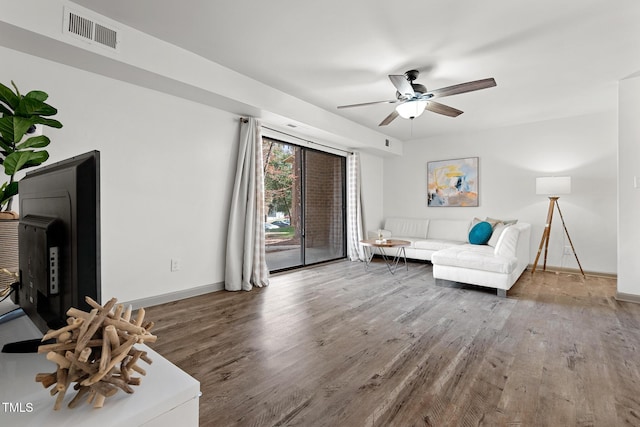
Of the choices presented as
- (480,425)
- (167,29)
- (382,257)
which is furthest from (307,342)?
(382,257)

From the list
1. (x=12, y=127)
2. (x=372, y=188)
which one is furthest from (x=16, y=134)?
(x=372, y=188)

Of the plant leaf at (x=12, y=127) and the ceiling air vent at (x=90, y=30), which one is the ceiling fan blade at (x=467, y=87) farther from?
the plant leaf at (x=12, y=127)

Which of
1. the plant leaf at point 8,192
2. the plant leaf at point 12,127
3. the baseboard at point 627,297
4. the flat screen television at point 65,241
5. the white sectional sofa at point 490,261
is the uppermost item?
the plant leaf at point 12,127

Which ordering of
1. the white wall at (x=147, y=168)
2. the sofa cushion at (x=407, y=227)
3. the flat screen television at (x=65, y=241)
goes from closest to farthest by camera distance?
the flat screen television at (x=65, y=241) < the white wall at (x=147, y=168) < the sofa cushion at (x=407, y=227)

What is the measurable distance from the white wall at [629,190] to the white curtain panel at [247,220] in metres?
4.15

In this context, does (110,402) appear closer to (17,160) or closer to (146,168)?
(17,160)

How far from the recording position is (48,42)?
2.26m

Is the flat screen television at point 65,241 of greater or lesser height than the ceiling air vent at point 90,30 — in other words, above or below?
below

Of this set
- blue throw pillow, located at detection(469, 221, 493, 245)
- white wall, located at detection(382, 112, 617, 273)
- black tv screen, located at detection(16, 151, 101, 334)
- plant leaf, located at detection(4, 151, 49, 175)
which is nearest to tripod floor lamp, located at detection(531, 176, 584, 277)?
white wall, located at detection(382, 112, 617, 273)

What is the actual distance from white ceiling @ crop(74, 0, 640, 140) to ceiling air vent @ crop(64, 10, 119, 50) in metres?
0.10

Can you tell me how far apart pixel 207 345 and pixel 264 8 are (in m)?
2.58

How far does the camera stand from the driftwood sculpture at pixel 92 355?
0.61 m

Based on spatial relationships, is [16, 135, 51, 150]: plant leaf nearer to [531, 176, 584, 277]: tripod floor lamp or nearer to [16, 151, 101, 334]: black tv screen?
[16, 151, 101, 334]: black tv screen

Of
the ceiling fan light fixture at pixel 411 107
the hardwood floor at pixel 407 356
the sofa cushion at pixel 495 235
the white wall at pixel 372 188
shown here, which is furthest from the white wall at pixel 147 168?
the sofa cushion at pixel 495 235
